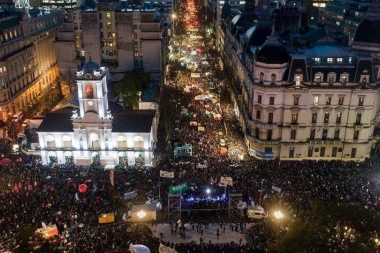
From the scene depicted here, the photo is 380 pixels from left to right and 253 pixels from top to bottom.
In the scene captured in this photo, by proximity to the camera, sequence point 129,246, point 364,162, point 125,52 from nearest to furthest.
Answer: point 129,246 < point 364,162 < point 125,52

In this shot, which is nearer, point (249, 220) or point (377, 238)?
point (377, 238)

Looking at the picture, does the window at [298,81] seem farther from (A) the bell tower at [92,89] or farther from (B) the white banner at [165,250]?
(B) the white banner at [165,250]

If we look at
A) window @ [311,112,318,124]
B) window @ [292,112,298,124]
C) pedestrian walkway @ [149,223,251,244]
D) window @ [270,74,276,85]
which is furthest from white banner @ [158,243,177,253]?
window @ [311,112,318,124]

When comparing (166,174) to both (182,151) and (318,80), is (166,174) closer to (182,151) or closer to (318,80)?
(182,151)

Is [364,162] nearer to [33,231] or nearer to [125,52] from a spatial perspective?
[33,231]

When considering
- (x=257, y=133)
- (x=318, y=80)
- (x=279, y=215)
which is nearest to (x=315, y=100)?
(x=318, y=80)

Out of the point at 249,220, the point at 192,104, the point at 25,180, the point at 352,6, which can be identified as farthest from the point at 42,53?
the point at 352,6
